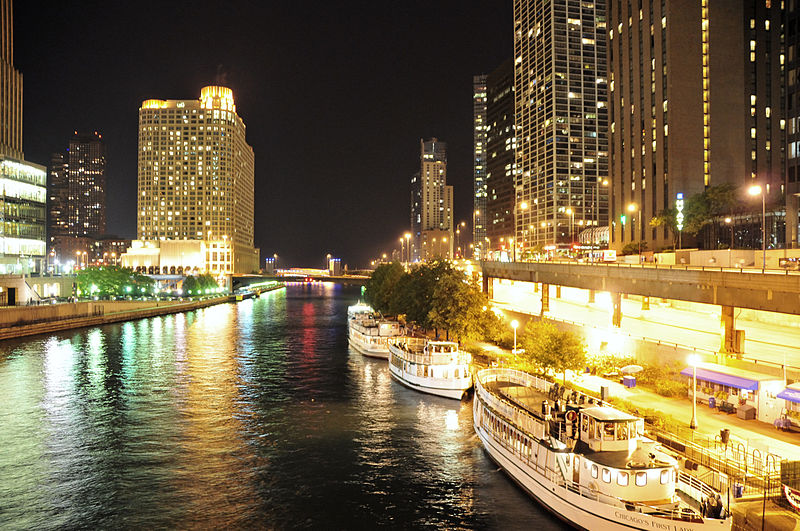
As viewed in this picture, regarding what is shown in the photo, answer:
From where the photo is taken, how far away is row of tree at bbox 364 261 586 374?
49.5 m

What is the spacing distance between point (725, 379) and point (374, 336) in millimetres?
50510

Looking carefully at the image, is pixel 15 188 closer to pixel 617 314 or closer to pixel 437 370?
pixel 437 370

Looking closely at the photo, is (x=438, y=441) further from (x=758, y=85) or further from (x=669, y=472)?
(x=758, y=85)

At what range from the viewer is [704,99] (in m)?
128

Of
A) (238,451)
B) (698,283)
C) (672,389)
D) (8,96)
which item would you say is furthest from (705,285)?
(8,96)

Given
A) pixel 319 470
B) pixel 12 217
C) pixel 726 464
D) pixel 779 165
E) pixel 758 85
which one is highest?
pixel 758 85

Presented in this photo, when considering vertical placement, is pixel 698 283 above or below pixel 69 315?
above

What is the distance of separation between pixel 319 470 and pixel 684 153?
119 meters

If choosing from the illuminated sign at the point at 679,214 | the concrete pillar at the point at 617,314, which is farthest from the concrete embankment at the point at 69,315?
the illuminated sign at the point at 679,214

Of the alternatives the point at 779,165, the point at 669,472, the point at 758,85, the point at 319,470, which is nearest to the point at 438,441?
Answer: the point at 319,470

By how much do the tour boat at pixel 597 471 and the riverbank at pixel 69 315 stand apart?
95265mm

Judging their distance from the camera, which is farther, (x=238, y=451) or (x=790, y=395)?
(x=238, y=451)

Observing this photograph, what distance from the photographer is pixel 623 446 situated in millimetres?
29375

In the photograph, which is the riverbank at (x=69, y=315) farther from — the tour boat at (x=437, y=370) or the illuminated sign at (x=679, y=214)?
the illuminated sign at (x=679, y=214)
